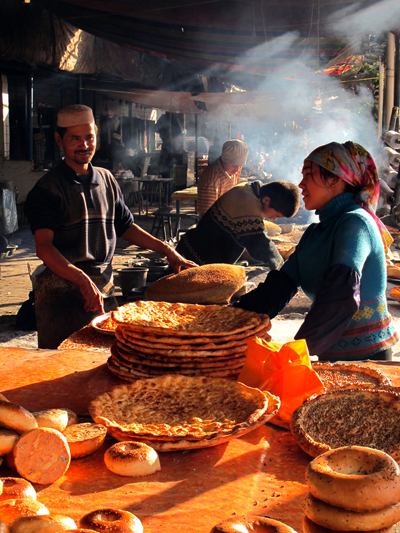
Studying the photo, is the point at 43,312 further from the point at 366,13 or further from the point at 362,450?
the point at 366,13

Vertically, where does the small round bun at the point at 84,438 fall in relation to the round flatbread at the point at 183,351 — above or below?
below

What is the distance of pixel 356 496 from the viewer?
750mm

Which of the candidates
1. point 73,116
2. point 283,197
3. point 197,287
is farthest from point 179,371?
point 283,197

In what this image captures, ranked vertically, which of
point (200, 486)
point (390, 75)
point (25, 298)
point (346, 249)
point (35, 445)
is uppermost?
point (390, 75)

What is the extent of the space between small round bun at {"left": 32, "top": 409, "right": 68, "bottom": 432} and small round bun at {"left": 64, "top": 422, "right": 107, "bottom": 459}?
23mm

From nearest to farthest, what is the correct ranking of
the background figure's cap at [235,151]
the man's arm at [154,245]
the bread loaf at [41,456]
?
1. the bread loaf at [41,456]
2. the man's arm at [154,245]
3. the background figure's cap at [235,151]

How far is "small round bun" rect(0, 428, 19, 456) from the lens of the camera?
1.21 meters

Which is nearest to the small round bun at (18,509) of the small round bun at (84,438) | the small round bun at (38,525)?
the small round bun at (38,525)

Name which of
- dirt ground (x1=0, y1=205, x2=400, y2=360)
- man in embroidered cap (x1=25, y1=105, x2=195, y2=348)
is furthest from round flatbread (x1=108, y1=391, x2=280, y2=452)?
dirt ground (x1=0, y1=205, x2=400, y2=360)

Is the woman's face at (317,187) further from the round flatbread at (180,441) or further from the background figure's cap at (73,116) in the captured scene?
the background figure's cap at (73,116)

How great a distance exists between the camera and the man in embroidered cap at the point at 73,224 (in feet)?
9.43

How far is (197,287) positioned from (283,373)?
179cm

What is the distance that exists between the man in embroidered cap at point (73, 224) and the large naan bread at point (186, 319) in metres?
0.78

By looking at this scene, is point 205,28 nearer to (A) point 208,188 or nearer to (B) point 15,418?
(A) point 208,188
